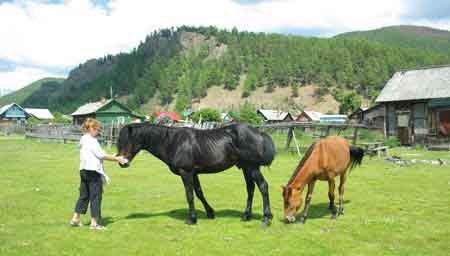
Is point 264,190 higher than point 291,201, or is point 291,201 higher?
point 264,190

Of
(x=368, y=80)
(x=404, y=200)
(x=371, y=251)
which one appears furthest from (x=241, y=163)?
(x=368, y=80)

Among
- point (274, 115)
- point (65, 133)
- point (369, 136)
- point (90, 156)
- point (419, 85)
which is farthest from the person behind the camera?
point (274, 115)

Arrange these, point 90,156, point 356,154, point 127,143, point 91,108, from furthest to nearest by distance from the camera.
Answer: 1. point 91,108
2. point 356,154
3. point 127,143
4. point 90,156

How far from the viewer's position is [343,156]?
9.73 meters

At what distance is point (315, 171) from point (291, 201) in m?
0.90

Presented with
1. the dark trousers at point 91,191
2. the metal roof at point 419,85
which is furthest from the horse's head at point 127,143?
the metal roof at point 419,85

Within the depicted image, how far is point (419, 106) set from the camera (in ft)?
117

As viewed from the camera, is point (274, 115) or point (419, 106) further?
point (274, 115)

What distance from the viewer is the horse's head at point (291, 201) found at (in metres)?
8.83

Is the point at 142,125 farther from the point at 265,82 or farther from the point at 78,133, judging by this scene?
the point at 265,82

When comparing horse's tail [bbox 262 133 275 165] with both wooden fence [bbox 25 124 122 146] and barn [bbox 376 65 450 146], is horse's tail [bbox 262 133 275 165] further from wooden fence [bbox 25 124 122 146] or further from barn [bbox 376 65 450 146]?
barn [bbox 376 65 450 146]

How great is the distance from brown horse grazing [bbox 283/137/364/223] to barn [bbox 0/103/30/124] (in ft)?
334

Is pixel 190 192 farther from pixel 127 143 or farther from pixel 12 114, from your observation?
pixel 12 114

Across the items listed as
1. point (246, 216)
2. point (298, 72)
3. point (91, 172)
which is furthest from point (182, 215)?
point (298, 72)
